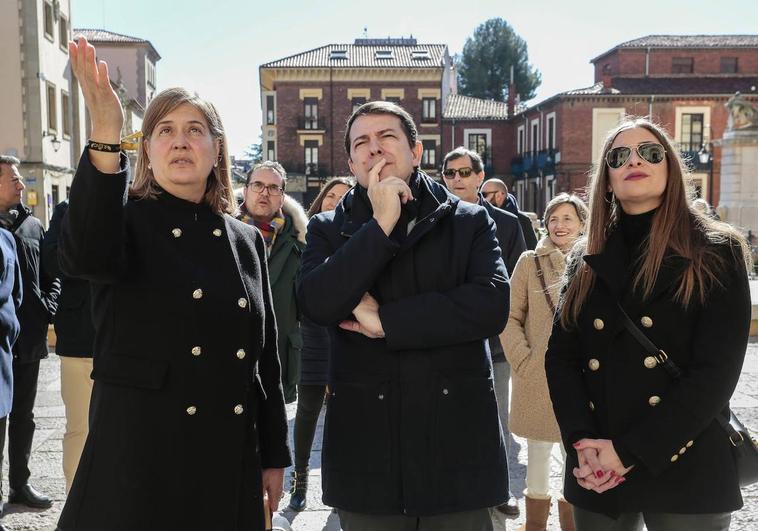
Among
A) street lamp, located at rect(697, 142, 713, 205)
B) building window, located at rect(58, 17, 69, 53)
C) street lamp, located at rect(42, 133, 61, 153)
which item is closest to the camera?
street lamp, located at rect(42, 133, 61, 153)

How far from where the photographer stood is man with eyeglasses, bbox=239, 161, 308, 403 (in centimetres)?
473

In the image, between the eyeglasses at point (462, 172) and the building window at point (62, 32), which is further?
the building window at point (62, 32)

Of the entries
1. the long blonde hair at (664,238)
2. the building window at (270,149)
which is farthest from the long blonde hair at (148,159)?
the building window at (270,149)

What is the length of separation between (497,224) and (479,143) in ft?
153

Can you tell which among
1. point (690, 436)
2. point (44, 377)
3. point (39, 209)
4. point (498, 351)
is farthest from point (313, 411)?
point (39, 209)

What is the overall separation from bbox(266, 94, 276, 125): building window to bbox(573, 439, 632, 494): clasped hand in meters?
49.7

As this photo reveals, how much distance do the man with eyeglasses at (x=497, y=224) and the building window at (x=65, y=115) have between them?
28.3 metres

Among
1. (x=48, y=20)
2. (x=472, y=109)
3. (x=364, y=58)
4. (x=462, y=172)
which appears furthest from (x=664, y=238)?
(x=472, y=109)

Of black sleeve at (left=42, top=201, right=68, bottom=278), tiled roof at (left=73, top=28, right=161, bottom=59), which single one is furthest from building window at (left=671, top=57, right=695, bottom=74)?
black sleeve at (left=42, top=201, right=68, bottom=278)

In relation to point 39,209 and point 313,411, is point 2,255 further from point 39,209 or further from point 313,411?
point 39,209

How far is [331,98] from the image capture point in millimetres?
47312

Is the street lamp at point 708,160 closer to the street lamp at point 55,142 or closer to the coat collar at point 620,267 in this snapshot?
the street lamp at point 55,142

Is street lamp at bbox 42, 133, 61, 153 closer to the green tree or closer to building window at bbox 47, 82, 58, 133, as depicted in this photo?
building window at bbox 47, 82, 58, 133

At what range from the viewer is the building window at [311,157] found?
47500mm
